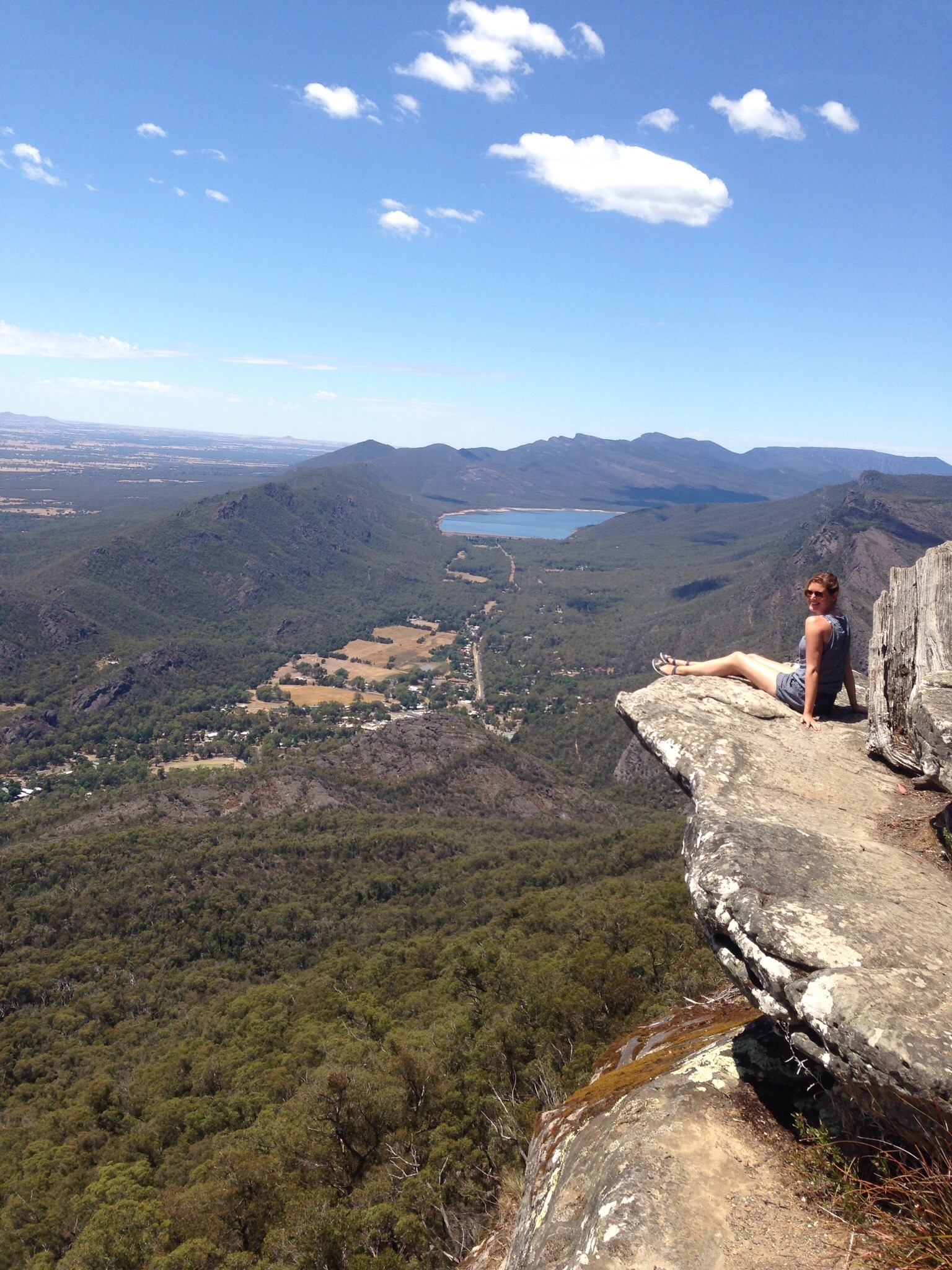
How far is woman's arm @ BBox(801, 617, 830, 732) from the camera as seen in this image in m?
10.2

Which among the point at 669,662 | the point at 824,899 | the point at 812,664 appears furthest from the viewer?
the point at 669,662

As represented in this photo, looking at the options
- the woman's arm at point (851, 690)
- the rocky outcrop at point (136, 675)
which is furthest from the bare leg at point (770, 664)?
the rocky outcrop at point (136, 675)

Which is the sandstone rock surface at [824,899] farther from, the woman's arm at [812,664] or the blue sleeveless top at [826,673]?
the blue sleeveless top at [826,673]

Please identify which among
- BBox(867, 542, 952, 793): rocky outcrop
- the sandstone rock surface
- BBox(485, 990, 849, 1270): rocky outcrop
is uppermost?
BBox(867, 542, 952, 793): rocky outcrop

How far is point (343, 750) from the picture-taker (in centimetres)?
11181

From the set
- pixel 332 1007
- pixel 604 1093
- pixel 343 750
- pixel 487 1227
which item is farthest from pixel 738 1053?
pixel 343 750

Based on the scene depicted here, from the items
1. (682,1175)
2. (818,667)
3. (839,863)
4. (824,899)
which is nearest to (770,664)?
(818,667)

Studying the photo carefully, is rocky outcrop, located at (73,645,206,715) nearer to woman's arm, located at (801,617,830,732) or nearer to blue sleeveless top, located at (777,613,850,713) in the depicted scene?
blue sleeveless top, located at (777,613,850,713)

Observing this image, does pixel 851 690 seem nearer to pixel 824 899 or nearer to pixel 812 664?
pixel 812 664

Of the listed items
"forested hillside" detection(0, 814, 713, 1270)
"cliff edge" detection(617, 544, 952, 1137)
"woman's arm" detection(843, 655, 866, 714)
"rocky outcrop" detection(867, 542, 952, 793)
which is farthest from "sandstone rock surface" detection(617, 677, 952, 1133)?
"forested hillside" detection(0, 814, 713, 1270)

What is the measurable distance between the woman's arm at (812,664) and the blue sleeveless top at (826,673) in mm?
117

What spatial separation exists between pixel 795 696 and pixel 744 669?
4.43 feet

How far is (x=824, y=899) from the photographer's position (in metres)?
6.57

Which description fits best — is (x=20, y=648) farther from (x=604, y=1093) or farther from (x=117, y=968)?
(x=604, y=1093)
